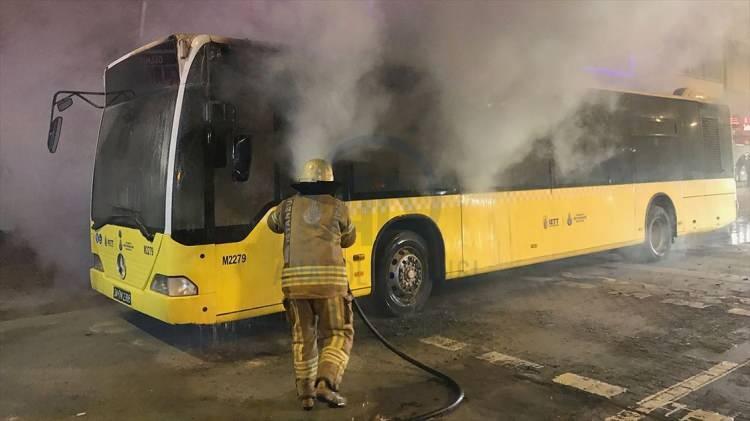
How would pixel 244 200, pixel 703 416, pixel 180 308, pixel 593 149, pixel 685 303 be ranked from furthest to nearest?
pixel 593 149 < pixel 685 303 < pixel 244 200 < pixel 180 308 < pixel 703 416

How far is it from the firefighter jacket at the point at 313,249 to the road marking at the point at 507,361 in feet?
4.97

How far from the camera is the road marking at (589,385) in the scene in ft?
12.5

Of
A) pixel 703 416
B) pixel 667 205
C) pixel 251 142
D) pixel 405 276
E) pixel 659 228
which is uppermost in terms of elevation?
pixel 251 142

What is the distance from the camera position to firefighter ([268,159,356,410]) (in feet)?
11.6

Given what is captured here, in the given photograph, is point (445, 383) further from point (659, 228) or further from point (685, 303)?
point (659, 228)

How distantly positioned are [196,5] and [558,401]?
686 centimetres

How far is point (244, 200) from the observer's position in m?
4.60

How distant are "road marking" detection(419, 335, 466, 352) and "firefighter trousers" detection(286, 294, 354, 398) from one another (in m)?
1.43

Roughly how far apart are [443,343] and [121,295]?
280cm

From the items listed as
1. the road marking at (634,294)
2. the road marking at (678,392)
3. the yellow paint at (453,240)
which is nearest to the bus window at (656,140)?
the yellow paint at (453,240)

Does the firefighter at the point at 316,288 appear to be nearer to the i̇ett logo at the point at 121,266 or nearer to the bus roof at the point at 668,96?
the i̇ett logo at the point at 121,266

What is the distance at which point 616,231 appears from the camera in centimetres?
823

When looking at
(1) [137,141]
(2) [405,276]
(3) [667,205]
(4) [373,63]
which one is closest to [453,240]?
(2) [405,276]

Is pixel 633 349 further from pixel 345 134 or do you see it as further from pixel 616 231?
pixel 616 231
